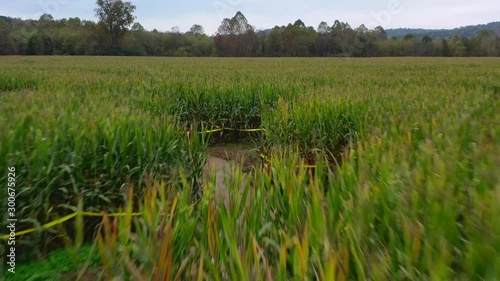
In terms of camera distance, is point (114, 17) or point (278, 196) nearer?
point (278, 196)

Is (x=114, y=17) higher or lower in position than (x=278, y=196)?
higher

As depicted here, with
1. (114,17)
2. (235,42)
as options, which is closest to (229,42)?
(235,42)

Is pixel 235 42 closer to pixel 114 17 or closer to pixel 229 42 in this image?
pixel 229 42

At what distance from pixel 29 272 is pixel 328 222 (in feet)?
5.67

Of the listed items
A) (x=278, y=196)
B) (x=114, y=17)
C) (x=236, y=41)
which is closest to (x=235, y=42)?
(x=236, y=41)

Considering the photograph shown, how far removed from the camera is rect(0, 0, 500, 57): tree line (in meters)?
50.6

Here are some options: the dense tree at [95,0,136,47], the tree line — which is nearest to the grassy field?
the tree line

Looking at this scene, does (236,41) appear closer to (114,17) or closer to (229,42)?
(229,42)

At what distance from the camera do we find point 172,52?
5781 centimetres

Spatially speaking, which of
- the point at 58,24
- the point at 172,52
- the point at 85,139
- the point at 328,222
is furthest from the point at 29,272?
the point at 58,24

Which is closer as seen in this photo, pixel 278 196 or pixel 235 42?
pixel 278 196

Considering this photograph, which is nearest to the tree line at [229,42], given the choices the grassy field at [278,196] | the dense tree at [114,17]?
the dense tree at [114,17]

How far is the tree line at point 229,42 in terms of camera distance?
166 feet

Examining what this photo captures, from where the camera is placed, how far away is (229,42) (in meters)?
57.4
